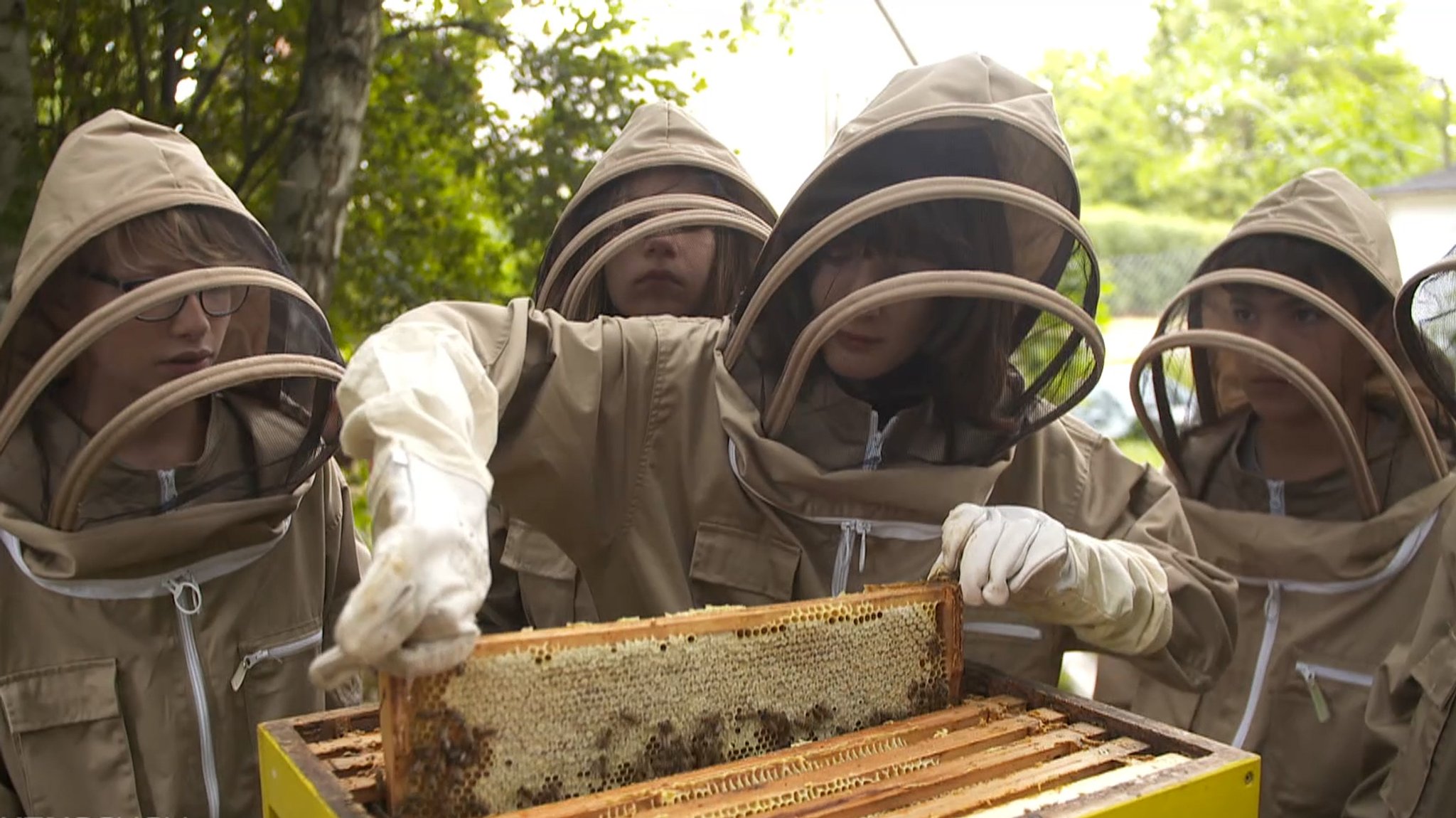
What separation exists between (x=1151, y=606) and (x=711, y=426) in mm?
911

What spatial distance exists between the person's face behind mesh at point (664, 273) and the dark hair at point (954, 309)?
91 cm

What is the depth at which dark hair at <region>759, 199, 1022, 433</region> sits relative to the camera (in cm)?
223

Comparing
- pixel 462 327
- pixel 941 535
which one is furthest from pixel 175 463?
pixel 941 535

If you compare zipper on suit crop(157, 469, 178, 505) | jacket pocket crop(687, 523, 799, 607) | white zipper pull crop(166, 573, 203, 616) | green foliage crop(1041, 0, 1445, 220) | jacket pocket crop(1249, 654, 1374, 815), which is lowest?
jacket pocket crop(1249, 654, 1374, 815)

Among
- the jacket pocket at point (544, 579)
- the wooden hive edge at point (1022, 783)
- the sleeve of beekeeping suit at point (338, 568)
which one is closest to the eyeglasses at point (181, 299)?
the sleeve of beekeeping suit at point (338, 568)

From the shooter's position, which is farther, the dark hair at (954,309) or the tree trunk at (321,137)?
the tree trunk at (321,137)

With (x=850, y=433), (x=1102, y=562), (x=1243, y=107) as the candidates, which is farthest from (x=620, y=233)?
(x=1243, y=107)

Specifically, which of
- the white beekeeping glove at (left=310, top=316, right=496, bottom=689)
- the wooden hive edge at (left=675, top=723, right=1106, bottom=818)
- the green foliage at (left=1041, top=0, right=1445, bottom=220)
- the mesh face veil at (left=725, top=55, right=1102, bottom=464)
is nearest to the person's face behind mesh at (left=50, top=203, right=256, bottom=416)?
the white beekeeping glove at (left=310, top=316, right=496, bottom=689)

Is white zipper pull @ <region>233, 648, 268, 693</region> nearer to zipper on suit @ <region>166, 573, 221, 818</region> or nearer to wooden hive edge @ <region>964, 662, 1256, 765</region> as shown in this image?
zipper on suit @ <region>166, 573, 221, 818</region>

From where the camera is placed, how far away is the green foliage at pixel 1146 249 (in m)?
22.8

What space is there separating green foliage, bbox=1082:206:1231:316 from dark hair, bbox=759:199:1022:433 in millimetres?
21123

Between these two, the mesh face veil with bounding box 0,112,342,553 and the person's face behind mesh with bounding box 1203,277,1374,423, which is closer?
the mesh face veil with bounding box 0,112,342,553

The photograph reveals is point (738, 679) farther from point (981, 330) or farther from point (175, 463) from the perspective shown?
point (175, 463)

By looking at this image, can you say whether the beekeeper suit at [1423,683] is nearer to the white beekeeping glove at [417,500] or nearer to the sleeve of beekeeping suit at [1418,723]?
the sleeve of beekeeping suit at [1418,723]
